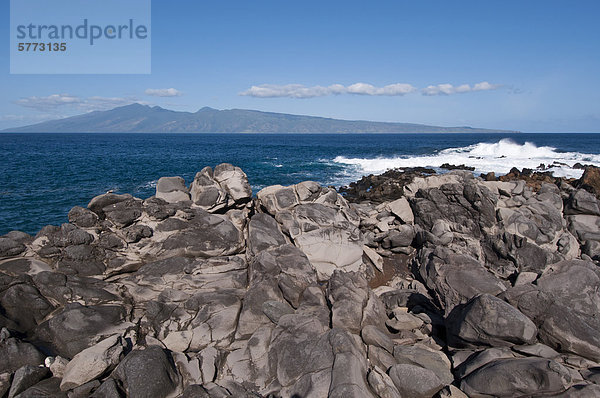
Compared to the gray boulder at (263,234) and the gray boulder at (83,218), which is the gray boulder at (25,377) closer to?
the gray boulder at (83,218)

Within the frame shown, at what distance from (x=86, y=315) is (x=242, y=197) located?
26.8 feet

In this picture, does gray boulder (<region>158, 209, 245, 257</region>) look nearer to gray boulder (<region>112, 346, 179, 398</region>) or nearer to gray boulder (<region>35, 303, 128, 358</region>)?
gray boulder (<region>35, 303, 128, 358</region>)

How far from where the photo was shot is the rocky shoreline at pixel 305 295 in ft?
28.9

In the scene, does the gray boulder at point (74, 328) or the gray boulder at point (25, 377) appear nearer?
the gray boulder at point (25, 377)

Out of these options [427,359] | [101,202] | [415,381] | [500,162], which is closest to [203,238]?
[101,202]

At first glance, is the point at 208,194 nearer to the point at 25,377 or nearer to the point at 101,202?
the point at 101,202

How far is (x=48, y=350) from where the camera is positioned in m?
10.3

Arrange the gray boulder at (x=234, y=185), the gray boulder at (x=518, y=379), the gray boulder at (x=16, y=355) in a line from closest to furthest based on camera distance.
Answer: the gray boulder at (x=518, y=379), the gray boulder at (x=16, y=355), the gray boulder at (x=234, y=185)

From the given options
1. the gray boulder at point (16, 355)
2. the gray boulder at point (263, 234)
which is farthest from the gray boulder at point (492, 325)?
the gray boulder at point (16, 355)

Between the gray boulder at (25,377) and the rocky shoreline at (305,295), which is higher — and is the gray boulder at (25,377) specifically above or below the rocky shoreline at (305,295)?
below

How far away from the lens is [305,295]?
12.0m

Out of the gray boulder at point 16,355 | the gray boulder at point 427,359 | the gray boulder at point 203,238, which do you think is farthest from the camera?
the gray boulder at point 203,238

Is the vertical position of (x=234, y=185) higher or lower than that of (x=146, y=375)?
higher

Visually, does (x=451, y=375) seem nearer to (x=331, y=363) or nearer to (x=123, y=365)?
(x=331, y=363)
